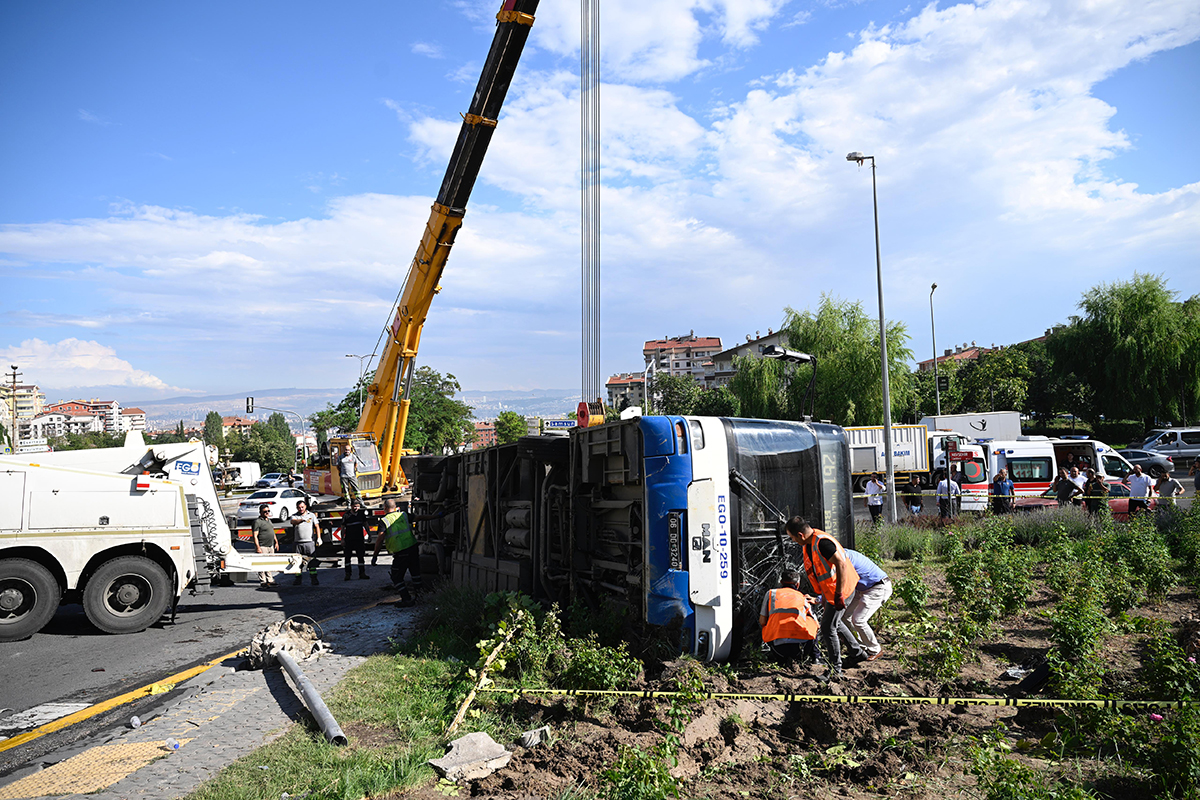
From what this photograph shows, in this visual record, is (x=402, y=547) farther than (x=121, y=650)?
Yes

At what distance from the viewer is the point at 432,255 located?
16297 millimetres

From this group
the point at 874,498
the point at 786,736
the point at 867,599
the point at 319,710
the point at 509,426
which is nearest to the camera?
the point at 786,736

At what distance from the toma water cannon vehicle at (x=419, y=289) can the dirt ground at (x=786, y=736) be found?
37.5 ft

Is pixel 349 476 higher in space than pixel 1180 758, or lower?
higher

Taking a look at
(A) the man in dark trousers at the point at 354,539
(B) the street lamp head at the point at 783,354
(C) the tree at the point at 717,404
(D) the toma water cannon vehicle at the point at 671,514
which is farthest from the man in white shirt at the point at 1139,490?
(C) the tree at the point at 717,404

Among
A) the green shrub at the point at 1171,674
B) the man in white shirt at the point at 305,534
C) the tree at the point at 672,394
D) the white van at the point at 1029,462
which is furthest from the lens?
the tree at the point at 672,394

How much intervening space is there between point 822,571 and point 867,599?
0.82 metres

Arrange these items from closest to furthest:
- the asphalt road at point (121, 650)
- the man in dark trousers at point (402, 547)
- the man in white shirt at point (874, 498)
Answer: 1. the asphalt road at point (121, 650)
2. the man in dark trousers at point (402, 547)
3. the man in white shirt at point (874, 498)

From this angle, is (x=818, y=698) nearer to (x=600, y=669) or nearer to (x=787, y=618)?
(x=787, y=618)

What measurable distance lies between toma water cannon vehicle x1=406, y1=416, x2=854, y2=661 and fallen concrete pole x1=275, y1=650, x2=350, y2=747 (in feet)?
8.59

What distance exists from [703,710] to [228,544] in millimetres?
9592

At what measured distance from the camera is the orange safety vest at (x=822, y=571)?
21.1ft

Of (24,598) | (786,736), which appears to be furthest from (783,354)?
(24,598)

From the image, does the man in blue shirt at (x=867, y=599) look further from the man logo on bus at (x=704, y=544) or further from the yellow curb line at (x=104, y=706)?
the yellow curb line at (x=104, y=706)
